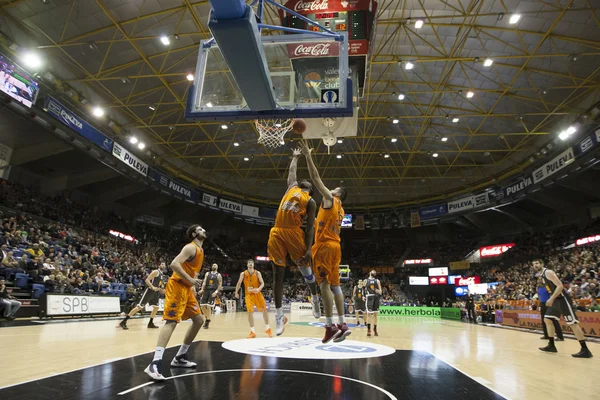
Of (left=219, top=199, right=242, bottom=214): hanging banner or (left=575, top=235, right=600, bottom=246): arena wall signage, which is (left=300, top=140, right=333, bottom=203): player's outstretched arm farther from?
(left=219, top=199, right=242, bottom=214): hanging banner

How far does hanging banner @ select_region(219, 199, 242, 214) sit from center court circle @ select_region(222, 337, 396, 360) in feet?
75.8

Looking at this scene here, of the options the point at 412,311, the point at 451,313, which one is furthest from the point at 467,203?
the point at 412,311

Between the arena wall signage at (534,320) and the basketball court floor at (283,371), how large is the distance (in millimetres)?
5536

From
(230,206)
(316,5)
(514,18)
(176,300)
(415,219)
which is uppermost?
(514,18)

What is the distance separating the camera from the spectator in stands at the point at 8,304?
35.6 ft

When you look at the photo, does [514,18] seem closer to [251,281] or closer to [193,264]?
[251,281]

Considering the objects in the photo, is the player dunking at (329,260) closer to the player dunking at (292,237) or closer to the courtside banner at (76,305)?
the player dunking at (292,237)

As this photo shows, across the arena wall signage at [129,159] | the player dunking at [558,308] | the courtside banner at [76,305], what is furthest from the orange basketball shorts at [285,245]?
the arena wall signage at [129,159]

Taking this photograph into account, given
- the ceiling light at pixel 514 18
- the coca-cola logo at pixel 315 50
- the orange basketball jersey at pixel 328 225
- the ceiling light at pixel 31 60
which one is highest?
the ceiling light at pixel 514 18

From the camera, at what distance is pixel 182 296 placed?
217 inches

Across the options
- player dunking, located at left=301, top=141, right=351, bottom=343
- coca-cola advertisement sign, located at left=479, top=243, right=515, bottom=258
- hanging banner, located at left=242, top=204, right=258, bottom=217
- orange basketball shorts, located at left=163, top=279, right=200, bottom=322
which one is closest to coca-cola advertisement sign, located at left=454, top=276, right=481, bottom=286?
coca-cola advertisement sign, located at left=479, top=243, right=515, bottom=258

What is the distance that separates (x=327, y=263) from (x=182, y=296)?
229 cm

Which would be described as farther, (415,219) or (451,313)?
(415,219)

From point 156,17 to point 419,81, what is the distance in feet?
42.3
